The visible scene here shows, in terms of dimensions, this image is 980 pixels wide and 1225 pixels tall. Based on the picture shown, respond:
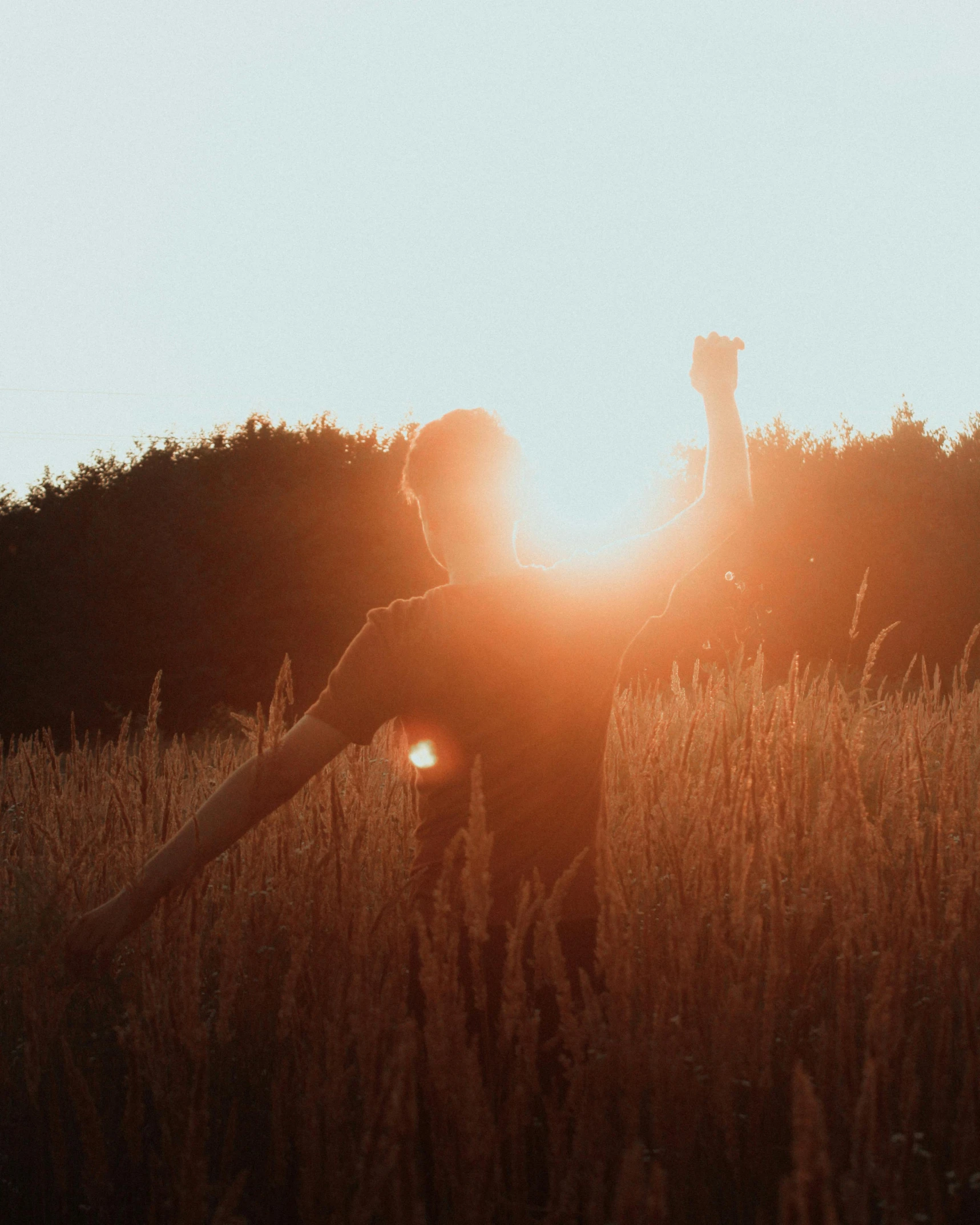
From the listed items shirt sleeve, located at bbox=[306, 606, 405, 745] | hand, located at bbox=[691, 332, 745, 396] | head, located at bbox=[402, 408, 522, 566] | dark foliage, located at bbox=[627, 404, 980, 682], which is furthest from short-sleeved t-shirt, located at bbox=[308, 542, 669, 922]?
dark foliage, located at bbox=[627, 404, 980, 682]

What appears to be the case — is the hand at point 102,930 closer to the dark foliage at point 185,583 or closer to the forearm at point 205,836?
the forearm at point 205,836

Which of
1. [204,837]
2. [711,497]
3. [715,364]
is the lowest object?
[204,837]

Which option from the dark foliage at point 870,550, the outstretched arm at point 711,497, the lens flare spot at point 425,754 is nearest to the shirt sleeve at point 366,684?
the lens flare spot at point 425,754

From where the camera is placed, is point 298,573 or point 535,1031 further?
point 298,573

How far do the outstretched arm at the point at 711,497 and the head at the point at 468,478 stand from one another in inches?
9.6

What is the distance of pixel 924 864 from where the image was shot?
6.83 feet

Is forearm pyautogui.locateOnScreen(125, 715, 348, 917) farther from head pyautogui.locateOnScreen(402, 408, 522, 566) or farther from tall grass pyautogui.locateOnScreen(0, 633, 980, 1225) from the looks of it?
head pyautogui.locateOnScreen(402, 408, 522, 566)

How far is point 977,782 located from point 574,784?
1.84 m

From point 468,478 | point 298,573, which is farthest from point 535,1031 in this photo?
point 298,573

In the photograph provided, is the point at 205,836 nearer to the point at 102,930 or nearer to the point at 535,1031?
the point at 102,930

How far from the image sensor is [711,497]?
6.61 feet

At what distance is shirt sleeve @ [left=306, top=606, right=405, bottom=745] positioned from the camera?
175cm

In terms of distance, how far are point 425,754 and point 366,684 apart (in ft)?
0.68

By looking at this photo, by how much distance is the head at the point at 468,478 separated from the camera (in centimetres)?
197
